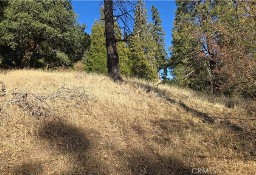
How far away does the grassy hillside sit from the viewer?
609cm

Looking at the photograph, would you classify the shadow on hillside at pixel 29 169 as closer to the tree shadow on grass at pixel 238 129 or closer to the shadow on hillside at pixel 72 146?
the shadow on hillside at pixel 72 146

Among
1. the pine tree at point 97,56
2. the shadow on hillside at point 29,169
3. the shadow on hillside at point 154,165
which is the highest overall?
the pine tree at point 97,56

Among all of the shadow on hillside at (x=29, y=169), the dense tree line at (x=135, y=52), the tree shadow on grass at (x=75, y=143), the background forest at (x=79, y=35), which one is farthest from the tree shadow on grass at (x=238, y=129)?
the dense tree line at (x=135, y=52)

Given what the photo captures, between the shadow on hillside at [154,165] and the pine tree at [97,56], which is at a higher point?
the pine tree at [97,56]

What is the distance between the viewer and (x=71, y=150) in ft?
21.0

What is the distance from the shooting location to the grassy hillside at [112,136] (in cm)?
609

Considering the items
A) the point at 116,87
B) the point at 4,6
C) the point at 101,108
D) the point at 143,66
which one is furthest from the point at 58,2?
the point at 143,66

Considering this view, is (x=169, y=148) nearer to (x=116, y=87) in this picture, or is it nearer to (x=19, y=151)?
(x=19, y=151)

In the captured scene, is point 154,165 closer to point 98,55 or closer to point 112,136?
point 112,136

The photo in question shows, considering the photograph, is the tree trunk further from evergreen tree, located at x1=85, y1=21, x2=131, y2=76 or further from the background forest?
evergreen tree, located at x1=85, y1=21, x2=131, y2=76

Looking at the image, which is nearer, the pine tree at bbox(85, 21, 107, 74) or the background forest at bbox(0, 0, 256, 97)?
the background forest at bbox(0, 0, 256, 97)

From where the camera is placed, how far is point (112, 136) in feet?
23.8

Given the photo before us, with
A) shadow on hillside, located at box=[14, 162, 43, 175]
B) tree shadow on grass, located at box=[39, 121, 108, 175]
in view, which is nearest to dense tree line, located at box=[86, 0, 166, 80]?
tree shadow on grass, located at box=[39, 121, 108, 175]

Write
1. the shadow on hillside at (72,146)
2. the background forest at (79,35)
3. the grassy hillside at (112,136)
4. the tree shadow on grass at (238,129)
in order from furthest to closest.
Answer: the background forest at (79,35) < the tree shadow on grass at (238,129) < the grassy hillside at (112,136) < the shadow on hillside at (72,146)
